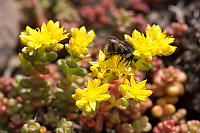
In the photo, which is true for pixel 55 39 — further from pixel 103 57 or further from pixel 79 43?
pixel 103 57

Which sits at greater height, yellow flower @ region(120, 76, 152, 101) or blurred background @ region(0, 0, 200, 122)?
blurred background @ region(0, 0, 200, 122)

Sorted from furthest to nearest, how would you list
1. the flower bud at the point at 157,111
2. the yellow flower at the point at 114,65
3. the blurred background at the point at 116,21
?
the blurred background at the point at 116,21 < the flower bud at the point at 157,111 < the yellow flower at the point at 114,65

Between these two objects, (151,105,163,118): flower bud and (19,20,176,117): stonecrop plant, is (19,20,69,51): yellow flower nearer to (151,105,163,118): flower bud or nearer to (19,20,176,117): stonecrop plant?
(19,20,176,117): stonecrop plant

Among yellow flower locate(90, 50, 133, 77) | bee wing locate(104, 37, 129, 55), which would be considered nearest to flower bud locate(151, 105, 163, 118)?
yellow flower locate(90, 50, 133, 77)

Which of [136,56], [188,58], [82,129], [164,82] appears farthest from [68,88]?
[188,58]

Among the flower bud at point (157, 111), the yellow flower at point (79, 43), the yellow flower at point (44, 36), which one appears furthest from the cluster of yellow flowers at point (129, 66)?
the flower bud at point (157, 111)

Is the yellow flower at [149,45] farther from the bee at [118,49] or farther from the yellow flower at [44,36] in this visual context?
the yellow flower at [44,36]

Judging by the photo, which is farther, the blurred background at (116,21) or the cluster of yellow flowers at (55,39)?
the blurred background at (116,21)
